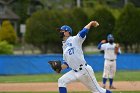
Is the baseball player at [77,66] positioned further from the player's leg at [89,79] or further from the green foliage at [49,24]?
the green foliage at [49,24]

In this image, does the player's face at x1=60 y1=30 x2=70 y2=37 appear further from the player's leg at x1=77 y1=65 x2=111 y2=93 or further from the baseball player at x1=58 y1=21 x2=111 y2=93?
the player's leg at x1=77 y1=65 x2=111 y2=93

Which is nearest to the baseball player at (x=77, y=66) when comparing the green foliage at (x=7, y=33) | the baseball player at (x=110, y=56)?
the baseball player at (x=110, y=56)

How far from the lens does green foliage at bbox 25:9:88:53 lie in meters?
44.1

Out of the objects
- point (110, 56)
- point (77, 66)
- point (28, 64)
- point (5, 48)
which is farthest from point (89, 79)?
point (5, 48)

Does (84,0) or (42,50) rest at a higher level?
(84,0)

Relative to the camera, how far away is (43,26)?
4409 cm

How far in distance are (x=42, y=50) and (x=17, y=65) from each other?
18894mm

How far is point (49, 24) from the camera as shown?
145 feet

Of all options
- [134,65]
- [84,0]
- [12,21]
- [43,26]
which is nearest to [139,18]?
[43,26]

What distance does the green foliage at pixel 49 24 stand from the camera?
44125 mm

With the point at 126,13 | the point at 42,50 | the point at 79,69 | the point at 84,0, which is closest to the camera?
the point at 79,69

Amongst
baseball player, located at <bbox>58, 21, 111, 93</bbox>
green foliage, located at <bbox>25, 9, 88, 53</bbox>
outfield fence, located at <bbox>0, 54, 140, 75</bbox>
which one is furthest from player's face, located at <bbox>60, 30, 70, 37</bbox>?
green foliage, located at <bbox>25, 9, 88, 53</bbox>

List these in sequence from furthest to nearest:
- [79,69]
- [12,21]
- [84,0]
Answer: [12,21]
[84,0]
[79,69]

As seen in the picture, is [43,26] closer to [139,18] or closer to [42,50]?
[42,50]
